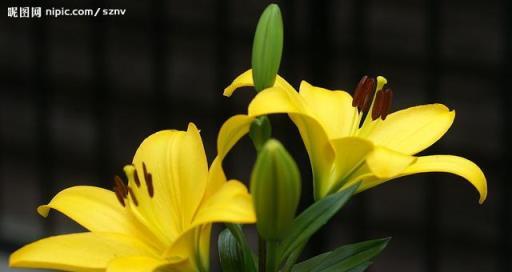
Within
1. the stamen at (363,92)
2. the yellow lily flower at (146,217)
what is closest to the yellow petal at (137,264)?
the yellow lily flower at (146,217)

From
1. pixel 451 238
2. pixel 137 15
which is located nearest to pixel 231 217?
pixel 451 238

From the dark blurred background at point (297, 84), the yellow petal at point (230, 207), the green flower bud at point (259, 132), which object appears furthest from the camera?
the dark blurred background at point (297, 84)

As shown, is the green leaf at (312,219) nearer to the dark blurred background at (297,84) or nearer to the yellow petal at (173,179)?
the yellow petal at (173,179)

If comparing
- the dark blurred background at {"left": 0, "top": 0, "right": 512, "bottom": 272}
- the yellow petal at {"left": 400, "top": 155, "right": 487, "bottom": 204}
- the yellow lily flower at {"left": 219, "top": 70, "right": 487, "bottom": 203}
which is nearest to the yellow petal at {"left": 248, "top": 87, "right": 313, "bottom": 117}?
the yellow lily flower at {"left": 219, "top": 70, "right": 487, "bottom": 203}

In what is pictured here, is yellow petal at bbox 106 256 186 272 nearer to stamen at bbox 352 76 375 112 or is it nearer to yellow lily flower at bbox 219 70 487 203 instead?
yellow lily flower at bbox 219 70 487 203

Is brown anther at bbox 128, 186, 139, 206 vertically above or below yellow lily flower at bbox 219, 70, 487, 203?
below

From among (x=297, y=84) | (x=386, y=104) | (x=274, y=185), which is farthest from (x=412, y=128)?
(x=297, y=84)

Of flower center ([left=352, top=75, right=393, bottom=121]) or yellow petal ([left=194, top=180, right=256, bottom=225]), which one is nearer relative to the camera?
yellow petal ([left=194, top=180, right=256, bottom=225])
